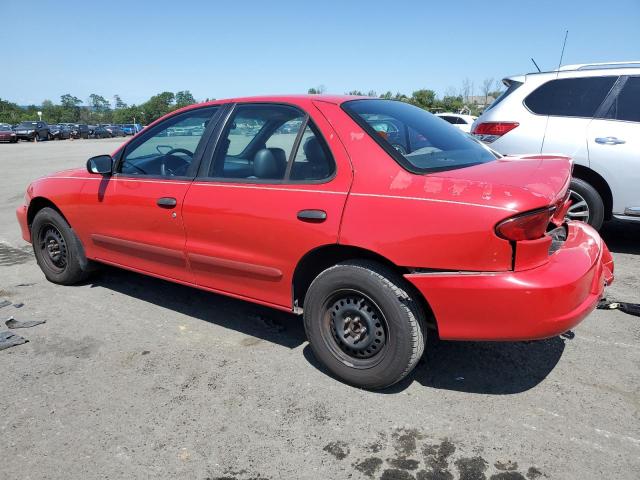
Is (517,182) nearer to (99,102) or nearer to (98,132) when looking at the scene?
(98,132)

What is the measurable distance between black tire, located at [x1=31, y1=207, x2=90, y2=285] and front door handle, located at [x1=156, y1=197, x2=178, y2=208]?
128 centimetres

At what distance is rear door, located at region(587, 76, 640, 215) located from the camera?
5.06 m

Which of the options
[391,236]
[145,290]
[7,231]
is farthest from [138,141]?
[7,231]

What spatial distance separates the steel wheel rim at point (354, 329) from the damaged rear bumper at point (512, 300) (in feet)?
1.10

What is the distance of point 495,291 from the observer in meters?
2.44

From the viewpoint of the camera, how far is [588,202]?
17.3 feet

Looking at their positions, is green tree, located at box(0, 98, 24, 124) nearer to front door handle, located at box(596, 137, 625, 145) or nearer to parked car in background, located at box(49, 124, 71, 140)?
parked car in background, located at box(49, 124, 71, 140)

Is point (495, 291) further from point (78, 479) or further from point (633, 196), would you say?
point (633, 196)

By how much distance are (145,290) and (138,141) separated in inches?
54.6

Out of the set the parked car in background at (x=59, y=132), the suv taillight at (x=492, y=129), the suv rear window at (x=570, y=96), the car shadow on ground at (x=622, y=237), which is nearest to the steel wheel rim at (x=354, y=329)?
the suv taillight at (x=492, y=129)

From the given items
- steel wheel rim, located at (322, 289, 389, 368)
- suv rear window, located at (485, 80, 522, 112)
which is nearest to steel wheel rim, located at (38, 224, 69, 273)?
steel wheel rim, located at (322, 289, 389, 368)

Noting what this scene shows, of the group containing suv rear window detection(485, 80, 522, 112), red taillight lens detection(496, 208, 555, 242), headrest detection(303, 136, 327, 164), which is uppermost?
suv rear window detection(485, 80, 522, 112)

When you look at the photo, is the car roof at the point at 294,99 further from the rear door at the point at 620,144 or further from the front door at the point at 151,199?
the rear door at the point at 620,144

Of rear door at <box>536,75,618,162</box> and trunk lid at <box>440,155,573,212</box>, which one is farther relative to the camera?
rear door at <box>536,75,618,162</box>
